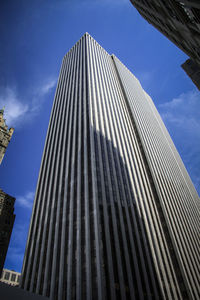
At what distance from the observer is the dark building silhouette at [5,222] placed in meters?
51.0

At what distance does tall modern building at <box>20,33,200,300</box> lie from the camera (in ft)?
158

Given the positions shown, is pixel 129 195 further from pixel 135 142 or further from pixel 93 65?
pixel 93 65

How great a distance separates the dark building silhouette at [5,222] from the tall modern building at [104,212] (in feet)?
40.2

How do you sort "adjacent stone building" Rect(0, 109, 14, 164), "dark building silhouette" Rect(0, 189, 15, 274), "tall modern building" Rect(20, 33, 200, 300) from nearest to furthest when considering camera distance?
"adjacent stone building" Rect(0, 109, 14, 164) → "tall modern building" Rect(20, 33, 200, 300) → "dark building silhouette" Rect(0, 189, 15, 274)

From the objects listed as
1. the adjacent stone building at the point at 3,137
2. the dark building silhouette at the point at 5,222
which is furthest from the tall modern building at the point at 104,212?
the adjacent stone building at the point at 3,137

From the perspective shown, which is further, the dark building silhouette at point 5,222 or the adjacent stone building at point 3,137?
the dark building silhouette at point 5,222

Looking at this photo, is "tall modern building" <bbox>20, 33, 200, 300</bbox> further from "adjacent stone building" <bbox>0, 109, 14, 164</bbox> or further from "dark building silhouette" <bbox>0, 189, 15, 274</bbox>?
"adjacent stone building" <bbox>0, 109, 14, 164</bbox>

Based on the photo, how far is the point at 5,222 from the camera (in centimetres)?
5622

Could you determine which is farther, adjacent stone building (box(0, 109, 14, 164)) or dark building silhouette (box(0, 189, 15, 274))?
dark building silhouette (box(0, 189, 15, 274))

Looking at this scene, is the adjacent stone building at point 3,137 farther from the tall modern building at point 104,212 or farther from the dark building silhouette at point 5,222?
the tall modern building at point 104,212

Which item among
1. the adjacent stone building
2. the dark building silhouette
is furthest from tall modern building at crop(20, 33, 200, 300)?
the adjacent stone building

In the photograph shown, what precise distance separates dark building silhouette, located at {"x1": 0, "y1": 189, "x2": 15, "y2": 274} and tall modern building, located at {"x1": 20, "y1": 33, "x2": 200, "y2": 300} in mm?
12258

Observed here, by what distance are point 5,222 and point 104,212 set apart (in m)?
30.2

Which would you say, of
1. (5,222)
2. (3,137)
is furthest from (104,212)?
(3,137)
